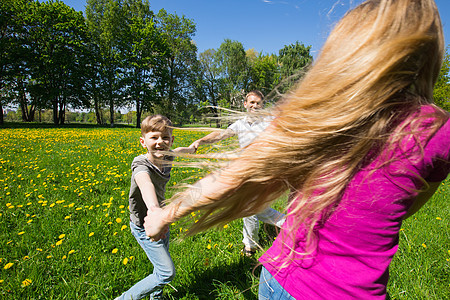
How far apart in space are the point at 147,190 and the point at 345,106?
139 cm

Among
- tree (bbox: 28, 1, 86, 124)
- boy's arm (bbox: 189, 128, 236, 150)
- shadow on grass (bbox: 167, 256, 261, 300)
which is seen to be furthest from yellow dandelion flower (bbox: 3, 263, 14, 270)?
tree (bbox: 28, 1, 86, 124)

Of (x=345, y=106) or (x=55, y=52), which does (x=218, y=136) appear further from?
(x=55, y=52)

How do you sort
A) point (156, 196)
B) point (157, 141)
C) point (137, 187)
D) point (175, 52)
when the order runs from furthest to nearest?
point (175, 52)
point (157, 141)
point (137, 187)
point (156, 196)

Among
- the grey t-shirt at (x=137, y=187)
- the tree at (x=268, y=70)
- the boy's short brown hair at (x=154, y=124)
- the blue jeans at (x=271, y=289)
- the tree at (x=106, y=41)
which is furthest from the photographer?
the tree at (x=106, y=41)

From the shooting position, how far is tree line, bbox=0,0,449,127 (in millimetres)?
26969

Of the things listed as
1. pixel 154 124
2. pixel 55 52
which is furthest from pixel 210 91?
pixel 55 52

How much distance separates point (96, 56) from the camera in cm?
3262

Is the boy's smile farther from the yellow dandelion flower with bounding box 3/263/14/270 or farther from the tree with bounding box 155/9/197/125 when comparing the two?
the tree with bounding box 155/9/197/125

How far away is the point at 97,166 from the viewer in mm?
6242

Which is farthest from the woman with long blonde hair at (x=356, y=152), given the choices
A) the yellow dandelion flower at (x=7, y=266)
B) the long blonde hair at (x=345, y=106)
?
the yellow dandelion flower at (x=7, y=266)

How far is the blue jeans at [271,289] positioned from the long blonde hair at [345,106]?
28cm

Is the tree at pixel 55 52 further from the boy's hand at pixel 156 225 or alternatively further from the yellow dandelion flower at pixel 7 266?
the boy's hand at pixel 156 225

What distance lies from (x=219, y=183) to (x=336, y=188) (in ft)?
1.34

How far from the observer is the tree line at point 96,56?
27.0m
